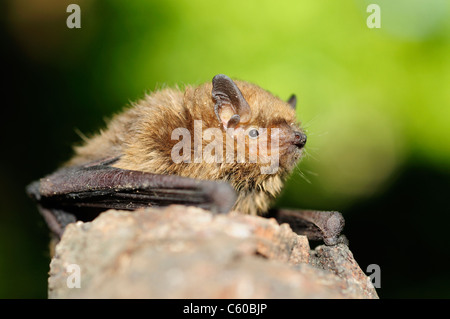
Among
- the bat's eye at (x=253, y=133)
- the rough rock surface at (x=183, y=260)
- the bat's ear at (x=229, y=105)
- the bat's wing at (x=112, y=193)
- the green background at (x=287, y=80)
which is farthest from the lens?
the green background at (x=287, y=80)

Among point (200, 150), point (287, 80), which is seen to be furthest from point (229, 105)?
point (287, 80)

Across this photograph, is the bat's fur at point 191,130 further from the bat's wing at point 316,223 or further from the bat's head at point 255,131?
the bat's wing at point 316,223

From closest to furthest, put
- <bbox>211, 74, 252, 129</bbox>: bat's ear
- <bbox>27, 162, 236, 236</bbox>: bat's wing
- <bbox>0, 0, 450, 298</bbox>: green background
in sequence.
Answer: <bbox>27, 162, 236, 236</bbox>: bat's wing
<bbox>211, 74, 252, 129</bbox>: bat's ear
<bbox>0, 0, 450, 298</bbox>: green background

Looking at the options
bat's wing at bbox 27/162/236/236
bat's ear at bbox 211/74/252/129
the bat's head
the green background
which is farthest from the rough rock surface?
the green background

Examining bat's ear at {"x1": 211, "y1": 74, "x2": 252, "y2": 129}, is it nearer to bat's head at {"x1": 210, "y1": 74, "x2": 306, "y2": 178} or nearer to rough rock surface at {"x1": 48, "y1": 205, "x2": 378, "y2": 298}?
bat's head at {"x1": 210, "y1": 74, "x2": 306, "y2": 178}

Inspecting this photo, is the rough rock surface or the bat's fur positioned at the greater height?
the bat's fur

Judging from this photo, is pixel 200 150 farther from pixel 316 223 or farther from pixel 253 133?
pixel 316 223

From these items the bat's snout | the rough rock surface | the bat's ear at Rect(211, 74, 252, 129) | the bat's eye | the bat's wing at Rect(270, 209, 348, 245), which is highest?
the bat's ear at Rect(211, 74, 252, 129)

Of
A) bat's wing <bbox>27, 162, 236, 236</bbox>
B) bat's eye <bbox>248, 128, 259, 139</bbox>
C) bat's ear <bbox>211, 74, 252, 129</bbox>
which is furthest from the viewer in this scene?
bat's eye <bbox>248, 128, 259, 139</bbox>

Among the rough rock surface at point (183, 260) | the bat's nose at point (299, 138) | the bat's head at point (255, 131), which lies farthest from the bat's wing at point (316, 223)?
the rough rock surface at point (183, 260)
